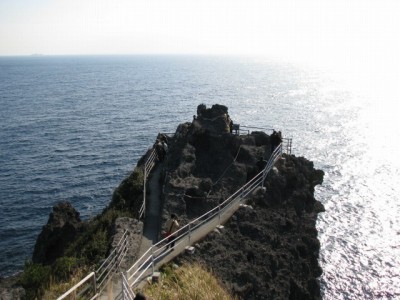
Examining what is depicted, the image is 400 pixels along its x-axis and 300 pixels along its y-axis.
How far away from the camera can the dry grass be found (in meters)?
15.5

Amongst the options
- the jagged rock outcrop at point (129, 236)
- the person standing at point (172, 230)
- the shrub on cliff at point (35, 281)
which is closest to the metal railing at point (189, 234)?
the person standing at point (172, 230)

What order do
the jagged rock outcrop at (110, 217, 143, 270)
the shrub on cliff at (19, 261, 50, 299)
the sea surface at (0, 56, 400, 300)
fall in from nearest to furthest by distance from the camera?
the shrub on cliff at (19, 261, 50, 299), the jagged rock outcrop at (110, 217, 143, 270), the sea surface at (0, 56, 400, 300)

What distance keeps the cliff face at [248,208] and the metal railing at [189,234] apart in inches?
23.2

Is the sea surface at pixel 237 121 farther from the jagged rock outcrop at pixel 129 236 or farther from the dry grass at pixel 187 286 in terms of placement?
the dry grass at pixel 187 286

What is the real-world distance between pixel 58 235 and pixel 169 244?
57.2ft

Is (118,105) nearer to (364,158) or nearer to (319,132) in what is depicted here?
(319,132)

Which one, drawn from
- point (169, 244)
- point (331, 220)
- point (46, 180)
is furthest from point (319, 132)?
point (169, 244)

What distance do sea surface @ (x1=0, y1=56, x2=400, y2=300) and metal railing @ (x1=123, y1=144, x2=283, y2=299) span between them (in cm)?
1515

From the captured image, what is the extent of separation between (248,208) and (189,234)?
568cm

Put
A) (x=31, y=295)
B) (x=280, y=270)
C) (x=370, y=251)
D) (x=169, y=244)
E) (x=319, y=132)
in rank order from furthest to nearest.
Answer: (x=319, y=132) < (x=370, y=251) < (x=280, y=270) < (x=169, y=244) < (x=31, y=295)

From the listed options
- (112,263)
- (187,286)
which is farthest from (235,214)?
(187,286)

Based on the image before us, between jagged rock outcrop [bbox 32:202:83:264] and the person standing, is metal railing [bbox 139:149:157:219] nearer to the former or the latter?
the person standing

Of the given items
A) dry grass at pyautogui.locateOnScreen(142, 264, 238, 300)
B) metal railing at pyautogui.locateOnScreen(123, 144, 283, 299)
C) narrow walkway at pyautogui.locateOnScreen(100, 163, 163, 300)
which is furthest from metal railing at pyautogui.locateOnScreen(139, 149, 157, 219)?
dry grass at pyautogui.locateOnScreen(142, 264, 238, 300)

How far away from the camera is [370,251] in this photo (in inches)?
1710
